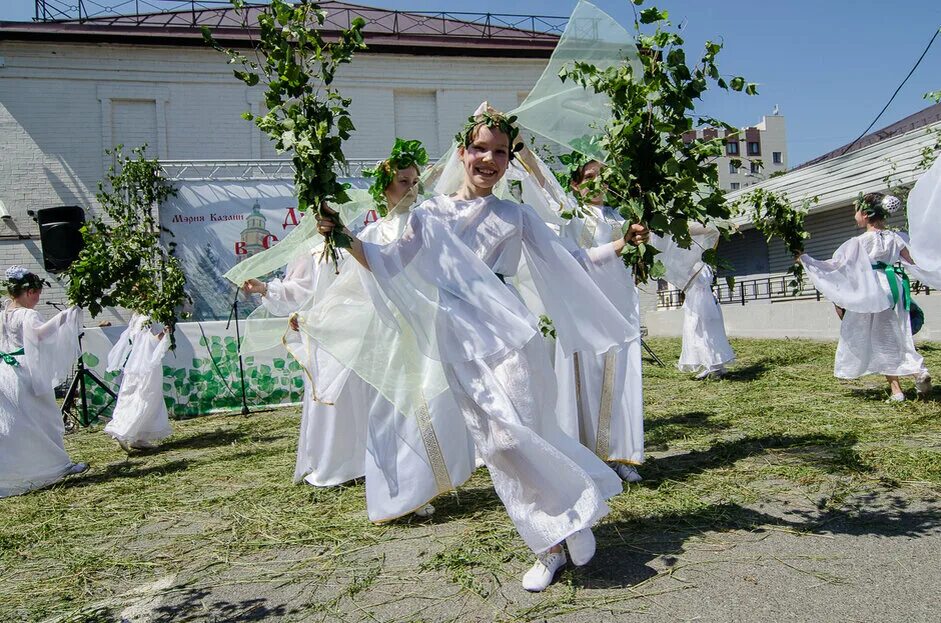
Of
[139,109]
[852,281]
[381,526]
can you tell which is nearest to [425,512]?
[381,526]

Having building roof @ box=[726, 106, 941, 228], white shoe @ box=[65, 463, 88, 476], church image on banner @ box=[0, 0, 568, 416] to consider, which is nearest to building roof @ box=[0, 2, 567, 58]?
church image on banner @ box=[0, 0, 568, 416]

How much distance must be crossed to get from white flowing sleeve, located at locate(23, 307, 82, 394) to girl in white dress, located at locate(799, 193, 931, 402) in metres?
6.89

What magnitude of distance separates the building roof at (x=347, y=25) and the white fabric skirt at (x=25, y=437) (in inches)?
523

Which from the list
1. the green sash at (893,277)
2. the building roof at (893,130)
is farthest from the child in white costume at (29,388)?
the building roof at (893,130)

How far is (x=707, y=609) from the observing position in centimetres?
271

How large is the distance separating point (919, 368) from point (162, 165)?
13617 millimetres

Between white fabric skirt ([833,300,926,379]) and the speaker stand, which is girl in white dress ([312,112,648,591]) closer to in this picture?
white fabric skirt ([833,300,926,379])

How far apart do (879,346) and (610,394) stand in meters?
3.72

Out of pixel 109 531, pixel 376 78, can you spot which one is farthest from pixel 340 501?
pixel 376 78

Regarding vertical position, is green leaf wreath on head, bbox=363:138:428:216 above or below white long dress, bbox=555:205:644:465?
above

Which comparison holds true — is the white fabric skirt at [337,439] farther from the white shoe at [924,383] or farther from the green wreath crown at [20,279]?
the white shoe at [924,383]

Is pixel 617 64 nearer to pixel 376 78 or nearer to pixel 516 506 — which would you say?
pixel 516 506

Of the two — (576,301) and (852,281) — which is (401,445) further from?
(852,281)

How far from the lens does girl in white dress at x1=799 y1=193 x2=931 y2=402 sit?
6777mm
